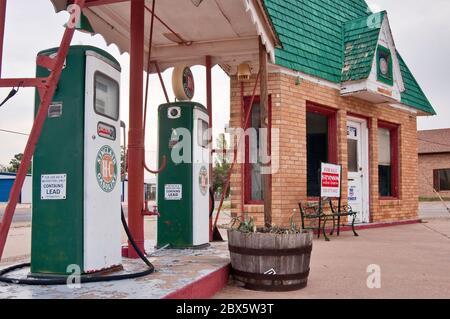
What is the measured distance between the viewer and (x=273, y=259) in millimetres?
5168

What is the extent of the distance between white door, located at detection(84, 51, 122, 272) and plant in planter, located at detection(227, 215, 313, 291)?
135cm

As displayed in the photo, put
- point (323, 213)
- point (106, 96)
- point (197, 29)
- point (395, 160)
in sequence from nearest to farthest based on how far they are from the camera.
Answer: point (106, 96) < point (197, 29) < point (323, 213) < point (395, 160)

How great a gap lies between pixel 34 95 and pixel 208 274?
→ 240cm

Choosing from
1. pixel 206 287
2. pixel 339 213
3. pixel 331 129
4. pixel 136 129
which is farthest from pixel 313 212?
pixel 206 287

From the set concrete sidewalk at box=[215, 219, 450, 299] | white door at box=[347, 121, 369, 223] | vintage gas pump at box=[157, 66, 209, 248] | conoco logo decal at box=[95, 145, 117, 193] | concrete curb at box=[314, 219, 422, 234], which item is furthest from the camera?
white door at box=[347, 121, 369, 223]

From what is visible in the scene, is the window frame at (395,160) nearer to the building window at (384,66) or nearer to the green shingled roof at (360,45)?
the building window at (384,66)

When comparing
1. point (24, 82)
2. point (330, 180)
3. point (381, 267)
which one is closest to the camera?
point (24, 82)

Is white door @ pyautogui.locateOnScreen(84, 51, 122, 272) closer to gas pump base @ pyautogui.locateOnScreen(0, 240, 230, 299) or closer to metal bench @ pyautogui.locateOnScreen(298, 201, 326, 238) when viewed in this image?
gas pump base @ pyautogui.locateOnScreen(0, 240, 230, 299)

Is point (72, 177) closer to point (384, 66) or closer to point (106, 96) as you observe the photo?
point (106, 96)

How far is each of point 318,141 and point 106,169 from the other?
314 inches

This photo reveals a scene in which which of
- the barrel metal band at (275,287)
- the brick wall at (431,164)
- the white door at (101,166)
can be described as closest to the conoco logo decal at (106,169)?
the white door at (101,166)

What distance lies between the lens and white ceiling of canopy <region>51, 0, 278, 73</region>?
22.3 ft

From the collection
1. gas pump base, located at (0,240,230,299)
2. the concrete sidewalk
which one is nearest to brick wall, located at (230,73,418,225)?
the concrete sidewalk
